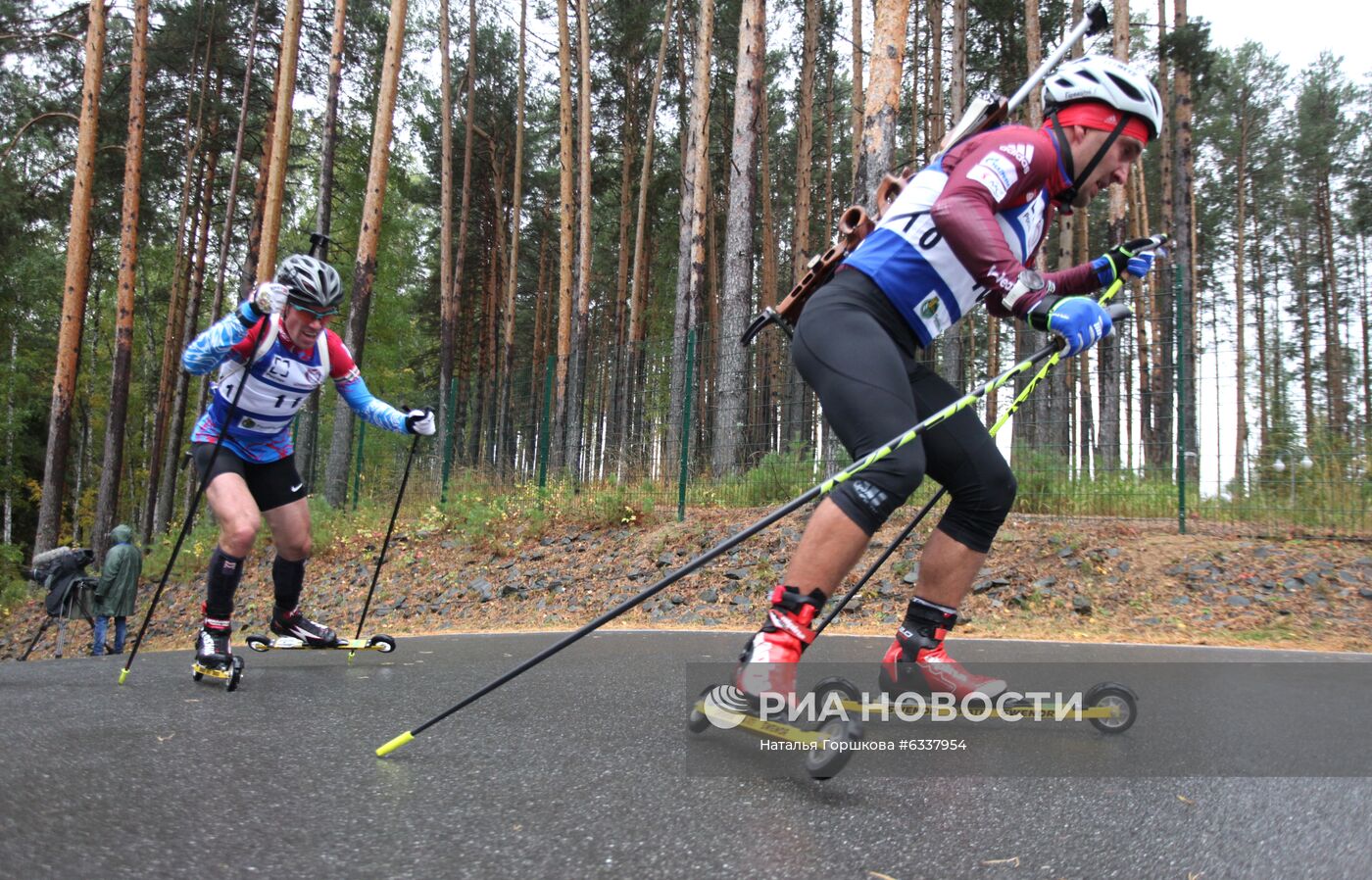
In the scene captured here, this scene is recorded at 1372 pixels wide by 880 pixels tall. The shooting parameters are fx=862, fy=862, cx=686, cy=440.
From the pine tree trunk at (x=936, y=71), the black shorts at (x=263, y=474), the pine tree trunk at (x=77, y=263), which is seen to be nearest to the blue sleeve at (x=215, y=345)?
the black shorts at (x=263, y=474)

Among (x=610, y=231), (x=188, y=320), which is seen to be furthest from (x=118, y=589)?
(x=610, y=231)

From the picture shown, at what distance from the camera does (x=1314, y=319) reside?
30.5 metres

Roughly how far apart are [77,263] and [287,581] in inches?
566

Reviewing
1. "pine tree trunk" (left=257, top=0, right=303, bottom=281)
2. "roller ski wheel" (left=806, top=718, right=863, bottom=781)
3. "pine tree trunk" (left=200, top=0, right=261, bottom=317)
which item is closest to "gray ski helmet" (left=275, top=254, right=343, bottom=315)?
"roller ski wheel" (left=806, top=718, right=863, bottom=781)

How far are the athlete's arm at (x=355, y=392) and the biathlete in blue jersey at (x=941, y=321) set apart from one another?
8.71ft

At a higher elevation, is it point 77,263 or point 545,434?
point 77,263

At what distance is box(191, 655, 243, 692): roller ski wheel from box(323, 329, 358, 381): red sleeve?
1.51 metres

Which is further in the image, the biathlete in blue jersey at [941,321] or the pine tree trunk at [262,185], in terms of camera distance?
the pine tree trunk at [262,185]

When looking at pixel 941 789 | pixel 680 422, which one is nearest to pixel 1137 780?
pixel 941 789

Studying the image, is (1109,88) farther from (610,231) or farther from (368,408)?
(610,231)

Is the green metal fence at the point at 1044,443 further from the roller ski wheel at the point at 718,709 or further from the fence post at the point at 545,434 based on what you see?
the roller ski wheel at the point at 718,709

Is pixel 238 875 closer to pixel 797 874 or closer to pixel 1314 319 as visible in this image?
pixel 797 874

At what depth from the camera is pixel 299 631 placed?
4.68 meters

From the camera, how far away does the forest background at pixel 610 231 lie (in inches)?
352
